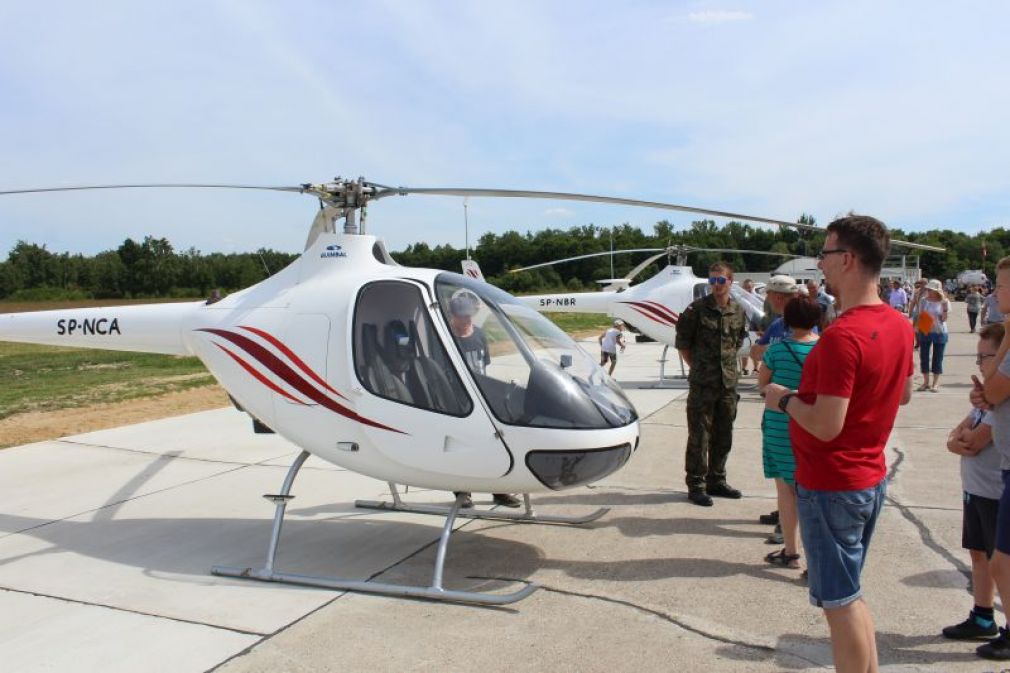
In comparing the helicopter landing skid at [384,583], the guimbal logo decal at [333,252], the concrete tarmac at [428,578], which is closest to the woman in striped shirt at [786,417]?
the concrete tarmac at [428,578]

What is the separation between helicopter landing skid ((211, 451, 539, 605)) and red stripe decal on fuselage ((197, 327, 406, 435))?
54 centimetres

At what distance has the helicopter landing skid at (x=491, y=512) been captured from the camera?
5418mm

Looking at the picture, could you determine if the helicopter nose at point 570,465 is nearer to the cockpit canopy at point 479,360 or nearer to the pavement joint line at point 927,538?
the cockpit canopy at point 479,360

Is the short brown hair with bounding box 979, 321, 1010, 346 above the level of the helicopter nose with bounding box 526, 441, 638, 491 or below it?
above

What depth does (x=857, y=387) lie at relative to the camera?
8.09 ft

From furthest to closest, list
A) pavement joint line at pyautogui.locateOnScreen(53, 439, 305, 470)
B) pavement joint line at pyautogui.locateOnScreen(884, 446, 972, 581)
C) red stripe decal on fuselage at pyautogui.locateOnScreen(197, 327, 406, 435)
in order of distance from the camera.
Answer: pavement joint line at pyautogui.locateOnScreen(53, 439, 305, 470) < red stripe decal on fuselage at pyautogui.locateOnScreen(197, 327, 406, 435) < pavement joint line at pyautogui.locateOnScreen(884, 446, 972, 581)

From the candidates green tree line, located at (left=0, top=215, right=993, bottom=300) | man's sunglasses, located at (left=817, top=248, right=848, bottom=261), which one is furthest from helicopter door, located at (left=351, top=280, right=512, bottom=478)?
green tree line, located at (left=0, top=215, right=993, bottom=300)

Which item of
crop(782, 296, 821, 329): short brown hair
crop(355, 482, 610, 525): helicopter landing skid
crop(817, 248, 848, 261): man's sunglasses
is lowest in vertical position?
crop(355, 482, 610, 525): helicopter landing skid

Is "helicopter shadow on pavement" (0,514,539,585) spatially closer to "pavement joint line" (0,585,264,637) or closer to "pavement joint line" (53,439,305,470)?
"pavement joint line" (0,585,264,637)

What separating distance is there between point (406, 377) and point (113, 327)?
2836 millimetres

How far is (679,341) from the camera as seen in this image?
6.02 m

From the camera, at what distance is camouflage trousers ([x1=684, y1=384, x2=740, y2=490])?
→ 5.83 m

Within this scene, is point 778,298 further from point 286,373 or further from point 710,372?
point 286,373

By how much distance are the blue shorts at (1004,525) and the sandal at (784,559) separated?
154 cm
